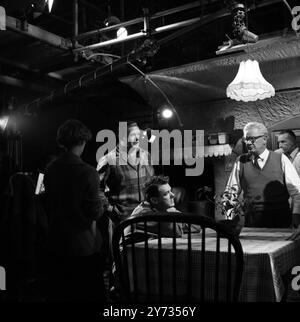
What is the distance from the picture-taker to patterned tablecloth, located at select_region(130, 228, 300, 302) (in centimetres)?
243

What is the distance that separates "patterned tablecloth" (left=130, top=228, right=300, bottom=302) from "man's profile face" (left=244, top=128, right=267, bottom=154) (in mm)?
1486

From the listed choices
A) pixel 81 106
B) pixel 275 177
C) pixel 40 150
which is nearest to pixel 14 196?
pixel 275 177

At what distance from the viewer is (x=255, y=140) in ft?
14.1

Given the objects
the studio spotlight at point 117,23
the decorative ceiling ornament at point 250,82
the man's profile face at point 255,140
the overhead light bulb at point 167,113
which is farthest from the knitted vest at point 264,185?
the overhead light bulb at point 167,113

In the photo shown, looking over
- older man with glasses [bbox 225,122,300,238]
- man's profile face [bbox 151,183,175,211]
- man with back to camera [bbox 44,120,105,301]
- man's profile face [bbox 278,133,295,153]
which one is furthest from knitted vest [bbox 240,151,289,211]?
man with back to camera [bbox 44,120,105,301]

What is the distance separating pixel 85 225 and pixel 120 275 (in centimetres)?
73

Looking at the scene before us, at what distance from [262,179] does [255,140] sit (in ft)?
1.64

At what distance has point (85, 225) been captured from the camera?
2.92 meters

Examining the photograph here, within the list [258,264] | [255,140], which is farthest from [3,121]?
[258,264]

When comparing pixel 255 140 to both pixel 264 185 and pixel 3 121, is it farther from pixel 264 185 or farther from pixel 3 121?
pixel 3 121

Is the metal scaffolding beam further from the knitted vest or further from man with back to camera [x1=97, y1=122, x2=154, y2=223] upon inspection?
the knitted vest
